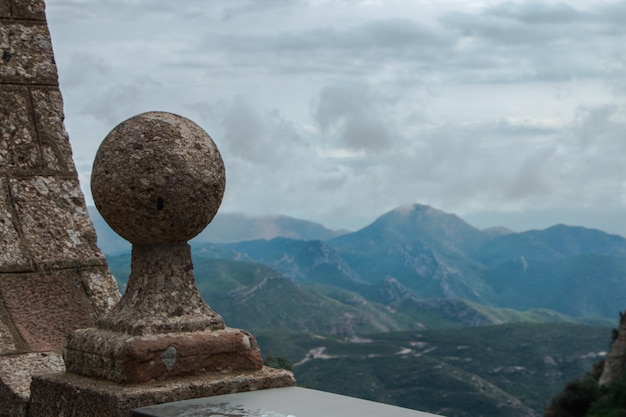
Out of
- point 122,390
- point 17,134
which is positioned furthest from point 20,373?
point 17,134

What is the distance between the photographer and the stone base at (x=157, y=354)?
4.81 meters

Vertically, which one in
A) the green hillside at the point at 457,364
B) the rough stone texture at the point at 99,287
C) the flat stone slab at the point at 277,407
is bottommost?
the green hillside at the point at 457,364

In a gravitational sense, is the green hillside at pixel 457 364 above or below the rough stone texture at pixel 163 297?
below

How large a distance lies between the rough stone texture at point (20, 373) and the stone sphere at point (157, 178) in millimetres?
1191

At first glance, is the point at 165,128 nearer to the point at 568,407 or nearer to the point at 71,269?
the point at 71,269

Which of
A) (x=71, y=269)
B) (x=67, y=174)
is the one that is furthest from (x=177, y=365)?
(x=67, y=174)

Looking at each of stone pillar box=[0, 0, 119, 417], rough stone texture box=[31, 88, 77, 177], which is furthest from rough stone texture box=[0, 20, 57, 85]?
rough stone texture box=[31, 88, 77, 177]

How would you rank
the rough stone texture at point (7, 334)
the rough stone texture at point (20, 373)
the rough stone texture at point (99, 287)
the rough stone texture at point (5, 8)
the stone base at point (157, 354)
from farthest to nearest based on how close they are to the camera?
1. the rough stone texture at point (5, 8)
2. the rough stone texture at point (99, 287)
3. the rough stone texture at point (7, 334)
4. the rough stone texture at point (20, 373)
5. the stone base at point (157, 354)

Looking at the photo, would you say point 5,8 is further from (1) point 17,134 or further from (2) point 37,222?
(2) point 37,222

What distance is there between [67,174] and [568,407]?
59053 millimetres

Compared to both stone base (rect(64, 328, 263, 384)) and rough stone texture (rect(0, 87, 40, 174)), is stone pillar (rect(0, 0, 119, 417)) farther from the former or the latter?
stone base (rect(64, 328, 263, 384))

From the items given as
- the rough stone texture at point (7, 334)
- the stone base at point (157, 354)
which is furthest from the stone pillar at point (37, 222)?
the stone base at point (157, 354)

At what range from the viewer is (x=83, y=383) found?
4.96 m

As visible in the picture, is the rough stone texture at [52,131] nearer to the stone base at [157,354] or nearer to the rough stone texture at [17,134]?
the rough stone texture at [17,134]
